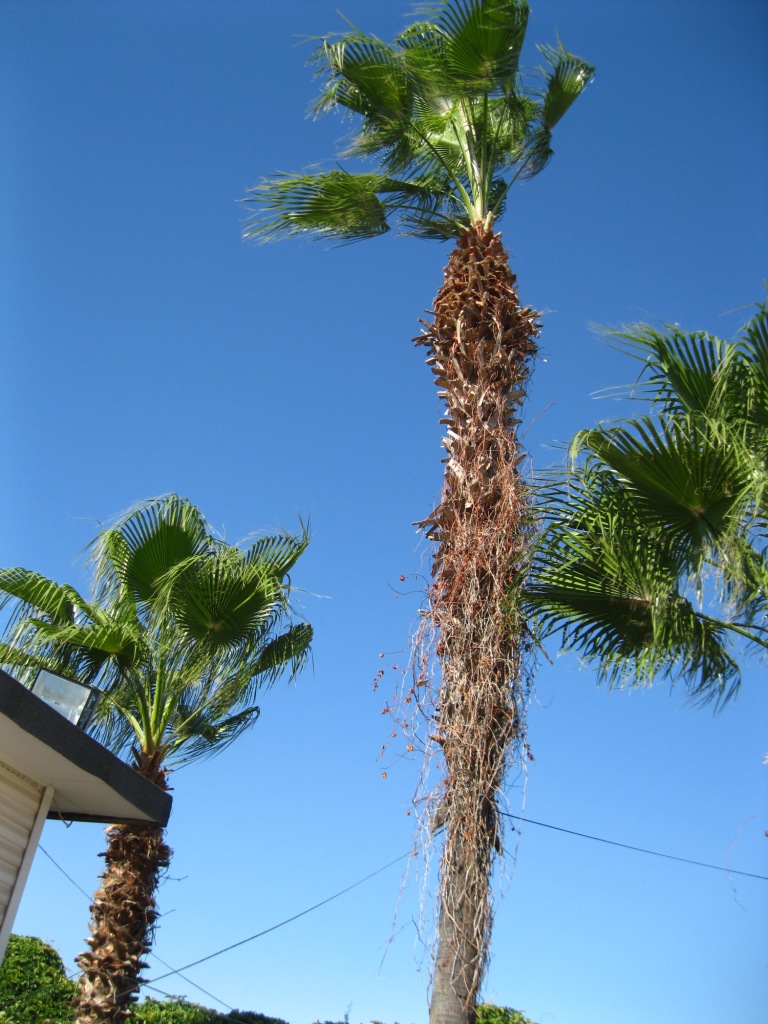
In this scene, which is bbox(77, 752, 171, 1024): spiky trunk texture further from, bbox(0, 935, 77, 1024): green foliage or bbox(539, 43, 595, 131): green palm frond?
bbox(539, 43, 595, 131): green palm frond

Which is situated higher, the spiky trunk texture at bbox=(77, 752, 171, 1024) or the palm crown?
the palm crown

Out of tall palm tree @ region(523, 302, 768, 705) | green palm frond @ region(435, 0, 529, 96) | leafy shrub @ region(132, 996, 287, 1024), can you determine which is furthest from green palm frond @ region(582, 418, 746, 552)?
leafy shrub @ region(132, 996, 287, 1024)

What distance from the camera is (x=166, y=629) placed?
926cm

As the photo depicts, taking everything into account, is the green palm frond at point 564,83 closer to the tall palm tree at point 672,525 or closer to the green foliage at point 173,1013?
the tall palm tree at point 672,525

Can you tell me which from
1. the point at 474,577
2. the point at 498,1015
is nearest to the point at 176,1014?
the point at 498,1015

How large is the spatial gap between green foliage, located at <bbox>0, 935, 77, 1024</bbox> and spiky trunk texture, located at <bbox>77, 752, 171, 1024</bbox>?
0.95m

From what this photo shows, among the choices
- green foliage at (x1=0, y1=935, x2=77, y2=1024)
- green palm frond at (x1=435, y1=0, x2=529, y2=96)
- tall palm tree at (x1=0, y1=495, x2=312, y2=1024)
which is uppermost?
green palm frond at (x1=435, y1=0, x2=529, y2=96)

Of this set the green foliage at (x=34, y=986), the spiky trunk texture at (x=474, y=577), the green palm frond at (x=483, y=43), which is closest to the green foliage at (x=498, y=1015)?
the spiky trunk texture at (x=474, y=577)

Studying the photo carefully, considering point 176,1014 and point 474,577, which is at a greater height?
point 474,577

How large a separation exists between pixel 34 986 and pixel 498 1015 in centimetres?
458

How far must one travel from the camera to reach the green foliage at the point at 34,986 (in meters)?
9.32

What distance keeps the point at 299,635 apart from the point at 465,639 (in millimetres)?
3829

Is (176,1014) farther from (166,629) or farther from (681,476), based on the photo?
(681,476)

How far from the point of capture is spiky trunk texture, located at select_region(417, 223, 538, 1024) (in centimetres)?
597
